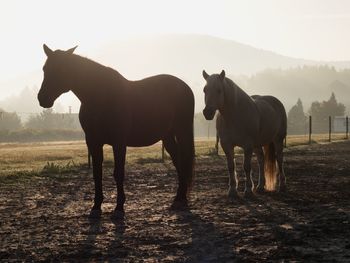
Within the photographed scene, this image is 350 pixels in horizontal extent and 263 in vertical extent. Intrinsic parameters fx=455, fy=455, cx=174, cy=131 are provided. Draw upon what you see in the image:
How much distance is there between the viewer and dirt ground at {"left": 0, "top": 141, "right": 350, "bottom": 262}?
507cm

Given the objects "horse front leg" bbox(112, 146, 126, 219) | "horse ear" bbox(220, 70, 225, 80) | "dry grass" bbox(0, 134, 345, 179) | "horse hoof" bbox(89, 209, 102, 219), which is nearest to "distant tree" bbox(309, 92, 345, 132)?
"dry grass" bbox(0, 134, 345, 179)

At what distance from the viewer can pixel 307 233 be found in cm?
585

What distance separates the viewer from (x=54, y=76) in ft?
23.8

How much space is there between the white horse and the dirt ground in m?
0.55

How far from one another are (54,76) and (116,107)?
1.10 m

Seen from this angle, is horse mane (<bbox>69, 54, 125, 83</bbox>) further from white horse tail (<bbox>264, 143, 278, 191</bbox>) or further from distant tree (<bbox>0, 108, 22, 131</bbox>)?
distant tree (<bbox>0, 108, 22, 131</bbox>)

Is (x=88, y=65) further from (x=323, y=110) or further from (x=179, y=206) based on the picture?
(x=323, y=110)

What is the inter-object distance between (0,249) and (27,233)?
0.93 metres

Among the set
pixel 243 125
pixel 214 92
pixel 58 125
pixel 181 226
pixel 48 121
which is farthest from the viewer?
pixel 58 125

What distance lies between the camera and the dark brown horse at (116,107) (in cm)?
735

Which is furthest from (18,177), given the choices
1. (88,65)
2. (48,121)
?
(48,121)

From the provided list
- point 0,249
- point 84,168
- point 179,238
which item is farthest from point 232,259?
point 84,168

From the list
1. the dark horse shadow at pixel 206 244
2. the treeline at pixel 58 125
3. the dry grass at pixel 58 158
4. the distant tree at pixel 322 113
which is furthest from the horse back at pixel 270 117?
the distant tree at pixel 322 113

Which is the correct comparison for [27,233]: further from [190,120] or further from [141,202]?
[190,120]
